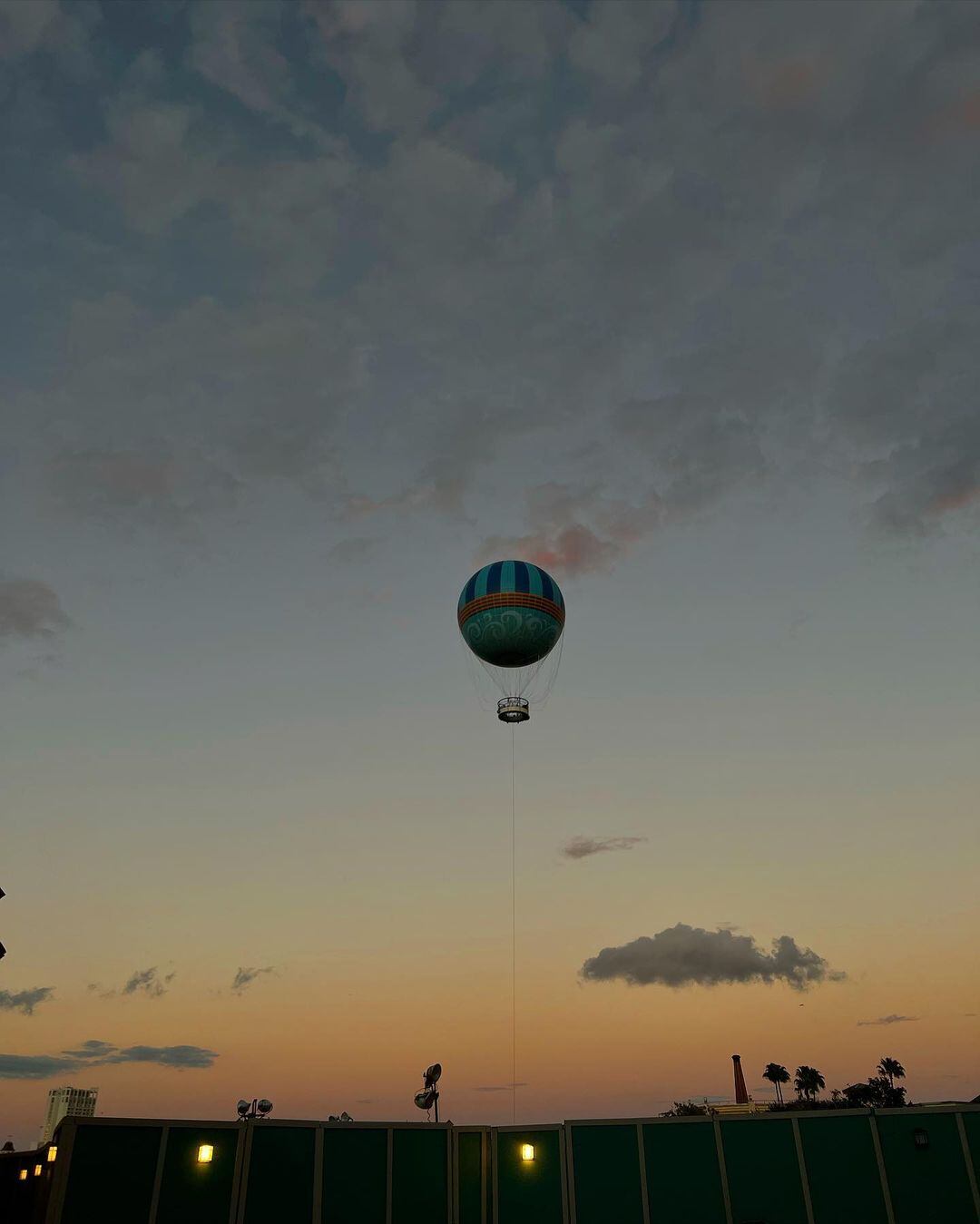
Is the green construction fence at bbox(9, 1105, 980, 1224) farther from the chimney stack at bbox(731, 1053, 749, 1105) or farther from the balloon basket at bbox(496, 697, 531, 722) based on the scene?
the chimney stack at bbox(731, 1053, 749, 1105)

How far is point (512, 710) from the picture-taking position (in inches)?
1479

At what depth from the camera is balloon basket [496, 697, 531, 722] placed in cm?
3741

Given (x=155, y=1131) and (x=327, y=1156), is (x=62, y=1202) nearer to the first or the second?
(x=155, y=1131)

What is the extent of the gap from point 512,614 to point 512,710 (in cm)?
458

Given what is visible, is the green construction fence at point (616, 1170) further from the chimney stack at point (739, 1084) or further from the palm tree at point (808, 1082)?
the palm tree at point (808, 1082)

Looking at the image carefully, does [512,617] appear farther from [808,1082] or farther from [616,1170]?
[808,1082]

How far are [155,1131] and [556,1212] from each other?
1121 centimetres

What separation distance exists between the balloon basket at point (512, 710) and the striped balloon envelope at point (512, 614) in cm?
159

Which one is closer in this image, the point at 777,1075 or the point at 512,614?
the point at 512,614

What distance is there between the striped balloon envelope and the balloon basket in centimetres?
159

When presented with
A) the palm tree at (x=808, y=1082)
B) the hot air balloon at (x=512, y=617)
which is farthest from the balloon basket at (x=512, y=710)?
the palm tree at (x=808, y=1082)

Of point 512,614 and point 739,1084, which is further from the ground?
point 512,614

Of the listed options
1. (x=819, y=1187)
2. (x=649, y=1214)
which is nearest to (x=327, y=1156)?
(x=649, y=1214)

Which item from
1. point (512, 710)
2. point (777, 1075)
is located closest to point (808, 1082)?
point (777, 1075)
